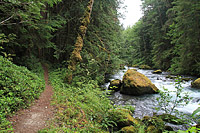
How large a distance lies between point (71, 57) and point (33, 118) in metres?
4.76

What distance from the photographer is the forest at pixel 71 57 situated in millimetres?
4258

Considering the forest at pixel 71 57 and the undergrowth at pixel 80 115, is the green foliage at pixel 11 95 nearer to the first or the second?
the forest at pixel 71 57

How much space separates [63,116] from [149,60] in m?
33.0

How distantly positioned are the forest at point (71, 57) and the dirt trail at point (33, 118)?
130 millimetres

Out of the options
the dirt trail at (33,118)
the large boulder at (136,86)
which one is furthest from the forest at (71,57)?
the large boulder at (136,86)

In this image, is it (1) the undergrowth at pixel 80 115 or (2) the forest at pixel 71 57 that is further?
(2) the forest at pixel 71 57

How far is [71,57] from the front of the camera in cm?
800

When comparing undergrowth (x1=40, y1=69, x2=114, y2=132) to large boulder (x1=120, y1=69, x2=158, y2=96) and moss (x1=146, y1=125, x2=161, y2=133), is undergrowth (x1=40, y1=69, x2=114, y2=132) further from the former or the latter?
large boulder (x1=120, y1=69, x2=158, y2=96)

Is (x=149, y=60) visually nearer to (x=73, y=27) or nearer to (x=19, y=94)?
(x=73, y=27)

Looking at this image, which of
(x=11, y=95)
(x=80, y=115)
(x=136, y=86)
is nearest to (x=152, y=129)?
(x=80, y=115)

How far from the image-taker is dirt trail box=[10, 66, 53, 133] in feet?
10.6

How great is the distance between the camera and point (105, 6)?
36.1ft

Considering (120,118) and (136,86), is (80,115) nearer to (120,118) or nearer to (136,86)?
(120,118)

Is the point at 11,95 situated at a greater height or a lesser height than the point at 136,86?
greater
